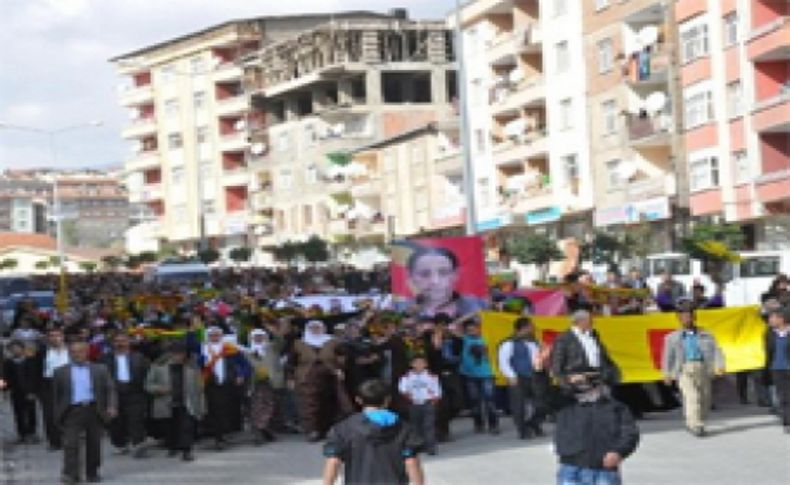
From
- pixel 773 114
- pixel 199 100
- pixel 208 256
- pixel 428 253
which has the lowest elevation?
pixel 428 253

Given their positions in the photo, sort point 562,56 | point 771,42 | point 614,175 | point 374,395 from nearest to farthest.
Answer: point 374,395 < point 771,42 < point 614,175 < point 562,56

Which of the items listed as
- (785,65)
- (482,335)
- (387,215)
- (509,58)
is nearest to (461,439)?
(482,335)

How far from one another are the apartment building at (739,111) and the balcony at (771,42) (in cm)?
3

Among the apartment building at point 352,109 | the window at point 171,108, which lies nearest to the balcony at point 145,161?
the window at point 171,108

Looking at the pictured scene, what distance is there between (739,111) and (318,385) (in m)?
33.0

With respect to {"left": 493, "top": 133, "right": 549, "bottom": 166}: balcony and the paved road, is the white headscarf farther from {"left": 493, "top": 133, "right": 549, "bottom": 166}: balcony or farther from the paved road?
{"left": 493, "top": 133, "right": 549, "bottom": 166}: balcony

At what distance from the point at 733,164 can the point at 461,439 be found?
3302cm

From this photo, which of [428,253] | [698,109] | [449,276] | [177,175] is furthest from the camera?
[177,175]

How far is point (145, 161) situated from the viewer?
404ft

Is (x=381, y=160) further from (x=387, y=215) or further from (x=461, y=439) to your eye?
(x=461, y=439)

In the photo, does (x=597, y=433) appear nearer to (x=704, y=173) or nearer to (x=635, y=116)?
(x=704, y=173)

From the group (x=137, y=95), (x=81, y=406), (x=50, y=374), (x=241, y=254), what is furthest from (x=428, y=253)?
(x=137, y=95)

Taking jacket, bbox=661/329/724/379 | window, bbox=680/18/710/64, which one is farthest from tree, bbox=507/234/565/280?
jacket, bbox=661/329/724/379

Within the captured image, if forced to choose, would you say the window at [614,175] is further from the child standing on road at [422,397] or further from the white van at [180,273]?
the child standing on road at [422,397]
